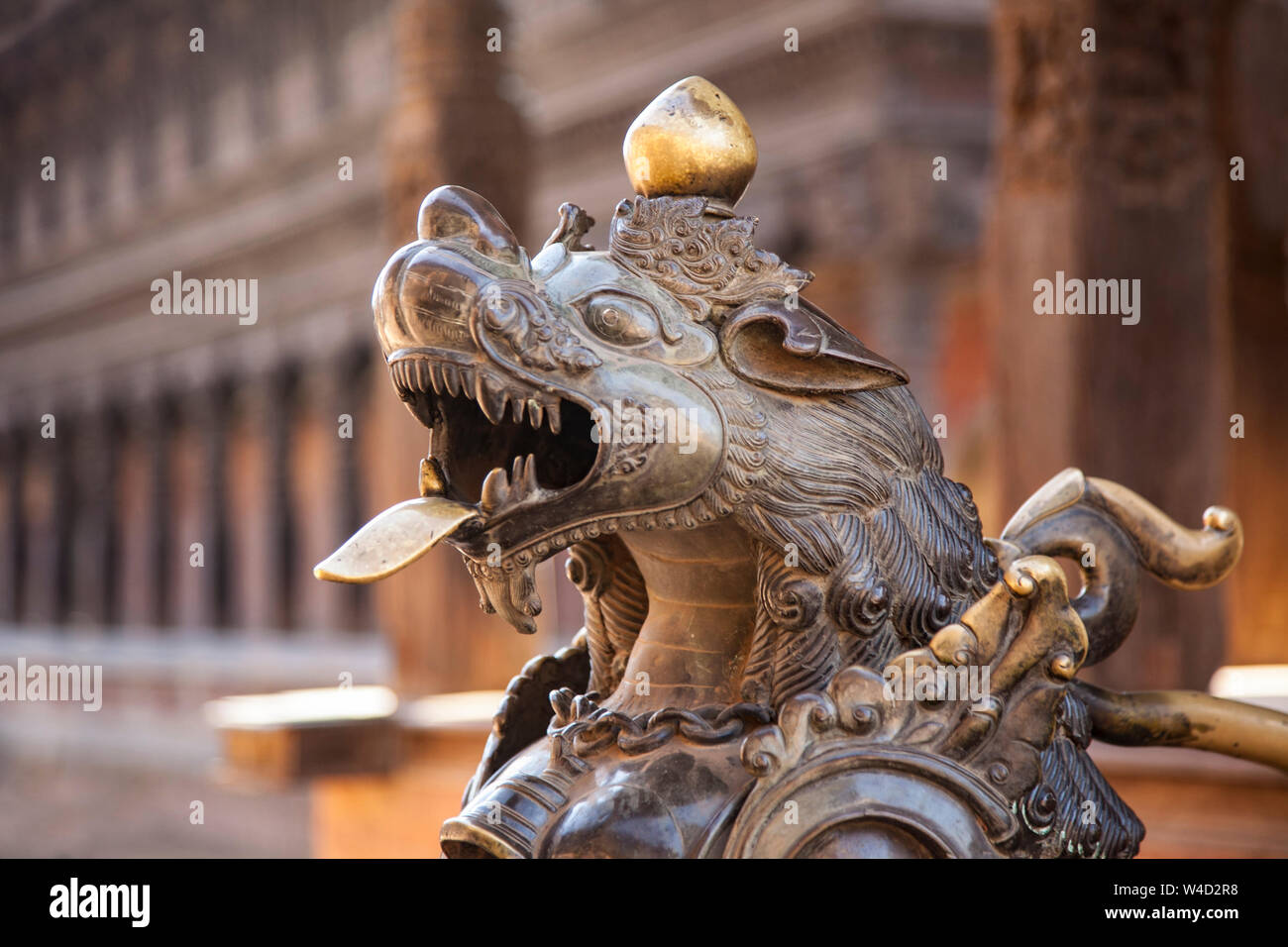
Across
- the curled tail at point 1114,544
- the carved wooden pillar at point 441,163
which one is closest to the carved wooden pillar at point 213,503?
the carved wooden pillar at point 441,163

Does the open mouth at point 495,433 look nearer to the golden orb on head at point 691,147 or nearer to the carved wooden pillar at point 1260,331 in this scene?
the golden orb on head at point 691,147

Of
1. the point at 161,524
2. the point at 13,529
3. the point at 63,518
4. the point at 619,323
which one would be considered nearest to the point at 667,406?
the point at 619,323

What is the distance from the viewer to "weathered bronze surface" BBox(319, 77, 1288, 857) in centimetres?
105

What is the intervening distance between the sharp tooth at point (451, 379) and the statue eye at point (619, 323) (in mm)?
95

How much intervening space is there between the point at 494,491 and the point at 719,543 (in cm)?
17

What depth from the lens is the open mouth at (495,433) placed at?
3.48 feet

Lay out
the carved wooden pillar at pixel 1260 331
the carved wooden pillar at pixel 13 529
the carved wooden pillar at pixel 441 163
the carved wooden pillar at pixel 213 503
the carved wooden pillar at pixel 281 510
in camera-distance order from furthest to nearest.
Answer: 1. the carved wooden pillar at pixel 13 529
2. the carved wooden pillar at pixel 213 503
3. the carved wooden pillar at pixel 281 510
4. the carved wooden pillar at pixel 1260 331
5. the carved wooden pillar at pixel 441 163

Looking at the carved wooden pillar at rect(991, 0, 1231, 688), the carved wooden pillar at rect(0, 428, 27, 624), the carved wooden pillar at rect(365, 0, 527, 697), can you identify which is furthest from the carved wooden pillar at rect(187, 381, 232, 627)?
the carved wooden pillar at rect(991, 0, 1231, 688)

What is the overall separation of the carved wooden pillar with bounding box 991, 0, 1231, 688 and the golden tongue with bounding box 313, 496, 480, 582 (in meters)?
2.46

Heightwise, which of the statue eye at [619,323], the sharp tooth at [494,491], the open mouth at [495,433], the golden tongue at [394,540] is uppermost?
the statue eye at [619,323]

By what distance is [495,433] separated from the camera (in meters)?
1.15

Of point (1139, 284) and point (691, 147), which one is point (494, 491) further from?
point (1139, 284)
